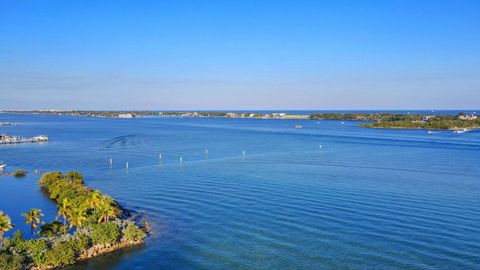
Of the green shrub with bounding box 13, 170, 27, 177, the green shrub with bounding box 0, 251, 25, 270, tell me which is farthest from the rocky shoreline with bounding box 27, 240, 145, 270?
the green shrub with bounding box 13, 170, 27, 177

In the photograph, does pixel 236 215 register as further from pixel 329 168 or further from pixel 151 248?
pixel 329 168

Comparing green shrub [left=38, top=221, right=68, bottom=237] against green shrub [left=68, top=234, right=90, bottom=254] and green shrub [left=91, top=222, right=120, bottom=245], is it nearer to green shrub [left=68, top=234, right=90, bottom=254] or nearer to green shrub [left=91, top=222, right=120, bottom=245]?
green shrub [left=68, top=234, right=90, bottom=254]

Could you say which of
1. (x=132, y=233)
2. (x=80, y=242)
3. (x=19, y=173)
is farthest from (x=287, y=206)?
(x=19, y=173)

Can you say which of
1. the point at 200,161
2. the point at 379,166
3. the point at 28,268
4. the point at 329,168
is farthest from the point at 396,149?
the point at 28,268

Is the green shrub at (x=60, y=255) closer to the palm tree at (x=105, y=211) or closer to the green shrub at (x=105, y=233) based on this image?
the green shrub at (x=105, y=233)

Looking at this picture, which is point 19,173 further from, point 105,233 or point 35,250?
point 35,250

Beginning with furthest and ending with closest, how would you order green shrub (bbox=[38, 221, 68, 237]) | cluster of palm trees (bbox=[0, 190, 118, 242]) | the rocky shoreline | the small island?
cluster of palm trees (bbox=[0, 190, 118, 242]) → green shrub (bbox=[38, 221, 68, 237]) → the rocky shoreline → the small island
